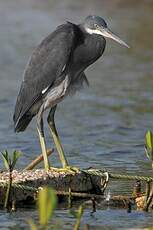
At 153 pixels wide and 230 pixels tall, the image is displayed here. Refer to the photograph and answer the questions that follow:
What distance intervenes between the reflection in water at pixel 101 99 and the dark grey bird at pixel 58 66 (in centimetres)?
114

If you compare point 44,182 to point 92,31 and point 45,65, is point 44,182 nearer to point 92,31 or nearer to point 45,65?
point 45,65

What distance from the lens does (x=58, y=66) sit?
29.2 feet

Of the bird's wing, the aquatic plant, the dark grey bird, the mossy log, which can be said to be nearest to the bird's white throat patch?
the dark grey bird

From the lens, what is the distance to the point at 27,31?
2070cm

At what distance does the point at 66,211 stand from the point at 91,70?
8996 mm

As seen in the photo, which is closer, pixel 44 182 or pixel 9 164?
pixel 9 164

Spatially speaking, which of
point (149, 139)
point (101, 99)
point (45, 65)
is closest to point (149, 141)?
point (149, 139)

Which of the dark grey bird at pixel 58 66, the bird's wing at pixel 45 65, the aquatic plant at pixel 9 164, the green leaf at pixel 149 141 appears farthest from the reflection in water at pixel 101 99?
the bird's wing at pixel 45 65

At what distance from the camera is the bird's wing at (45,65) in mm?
8875

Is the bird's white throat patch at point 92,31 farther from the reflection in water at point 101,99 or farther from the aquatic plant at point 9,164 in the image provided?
the aquatic plant at point 9,164

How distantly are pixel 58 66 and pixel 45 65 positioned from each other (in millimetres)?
161

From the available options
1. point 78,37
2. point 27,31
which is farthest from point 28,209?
point 27,31

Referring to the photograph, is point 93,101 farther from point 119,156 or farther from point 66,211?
point 66,211

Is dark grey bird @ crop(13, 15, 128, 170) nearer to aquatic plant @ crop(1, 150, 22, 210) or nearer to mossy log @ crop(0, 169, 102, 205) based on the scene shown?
mossy log @ crop(0, 169, 102, 205)
